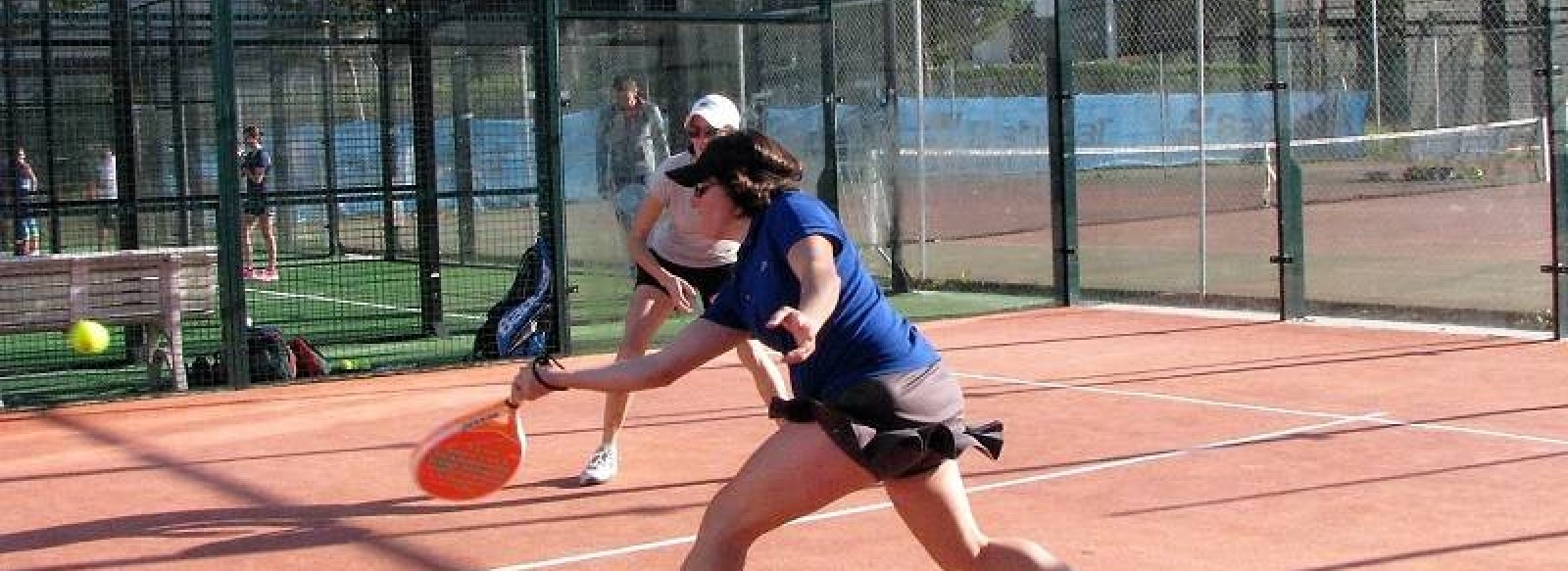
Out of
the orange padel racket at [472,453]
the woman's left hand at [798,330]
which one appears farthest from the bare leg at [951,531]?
the orange padel racket at [472,453]

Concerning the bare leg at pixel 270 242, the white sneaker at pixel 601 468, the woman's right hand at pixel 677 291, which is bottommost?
the white sneaker at pixel 601 468

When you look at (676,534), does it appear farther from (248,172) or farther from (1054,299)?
(248,172)

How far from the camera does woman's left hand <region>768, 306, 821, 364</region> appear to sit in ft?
13.9

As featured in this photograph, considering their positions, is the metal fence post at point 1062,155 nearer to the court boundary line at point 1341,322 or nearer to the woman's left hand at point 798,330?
the court boundary line at point 1341,322

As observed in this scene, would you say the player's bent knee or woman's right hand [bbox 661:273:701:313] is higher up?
woman's right hand [bbox 661:273:701:313]

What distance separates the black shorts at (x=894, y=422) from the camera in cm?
450

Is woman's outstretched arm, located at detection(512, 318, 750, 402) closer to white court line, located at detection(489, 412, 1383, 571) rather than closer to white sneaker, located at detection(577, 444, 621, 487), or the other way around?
white court line, located at detection(489, 412, 1383, 571)

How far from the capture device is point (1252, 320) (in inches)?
549

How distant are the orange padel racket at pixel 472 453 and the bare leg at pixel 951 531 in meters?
1.03

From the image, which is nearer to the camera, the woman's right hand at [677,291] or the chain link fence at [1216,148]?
the woman's right hand at [677,291]

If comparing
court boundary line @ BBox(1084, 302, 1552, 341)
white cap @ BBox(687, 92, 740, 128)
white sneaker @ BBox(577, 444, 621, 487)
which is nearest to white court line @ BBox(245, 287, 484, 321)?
court boundary line @ BBox(1084, 302, 1552, 341)

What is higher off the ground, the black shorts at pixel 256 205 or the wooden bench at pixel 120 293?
the black shorts at pixel 256 205

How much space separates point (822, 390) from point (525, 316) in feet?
28.4

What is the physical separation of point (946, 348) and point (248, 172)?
7.74 meters
